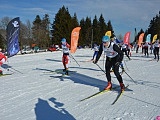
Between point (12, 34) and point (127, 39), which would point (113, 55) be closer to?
point (12, 34)

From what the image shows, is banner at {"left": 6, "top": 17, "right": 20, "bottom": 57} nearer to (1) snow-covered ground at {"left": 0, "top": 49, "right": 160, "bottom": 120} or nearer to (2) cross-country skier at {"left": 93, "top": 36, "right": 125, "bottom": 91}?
(1) snow-covered ground at {"left": 0, "top": 49, "right": 160, "bottom": 120}

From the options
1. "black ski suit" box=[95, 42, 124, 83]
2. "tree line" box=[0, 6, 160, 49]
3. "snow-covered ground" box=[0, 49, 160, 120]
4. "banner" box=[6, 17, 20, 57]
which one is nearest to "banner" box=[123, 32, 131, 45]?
"banner" box=[6, 17, 20, 57]

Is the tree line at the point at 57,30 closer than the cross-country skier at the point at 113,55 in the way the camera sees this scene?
No

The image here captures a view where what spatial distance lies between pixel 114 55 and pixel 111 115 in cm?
239

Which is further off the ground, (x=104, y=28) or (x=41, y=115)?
(x=104, y=28)

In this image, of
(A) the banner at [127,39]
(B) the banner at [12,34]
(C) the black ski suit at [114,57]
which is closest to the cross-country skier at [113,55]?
(C) the black ski suit at [114,57]

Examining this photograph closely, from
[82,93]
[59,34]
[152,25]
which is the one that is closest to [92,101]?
[82,93]

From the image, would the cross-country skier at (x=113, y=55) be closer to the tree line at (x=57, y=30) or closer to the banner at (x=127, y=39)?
the banner at (x=127, y=39)

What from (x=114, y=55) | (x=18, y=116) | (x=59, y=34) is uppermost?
(x=59, y=34)

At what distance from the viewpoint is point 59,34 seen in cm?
5550

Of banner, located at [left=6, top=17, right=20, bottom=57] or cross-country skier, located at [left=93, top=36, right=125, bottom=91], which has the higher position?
banner, located at [left=6, top=17, right=20, bottom=57]

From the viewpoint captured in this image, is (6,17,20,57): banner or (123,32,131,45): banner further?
(123,32,131,45): banner

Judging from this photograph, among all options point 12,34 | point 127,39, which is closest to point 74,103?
point 12,34

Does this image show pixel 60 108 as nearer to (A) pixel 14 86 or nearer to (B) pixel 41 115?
(B) pixel 41 115
